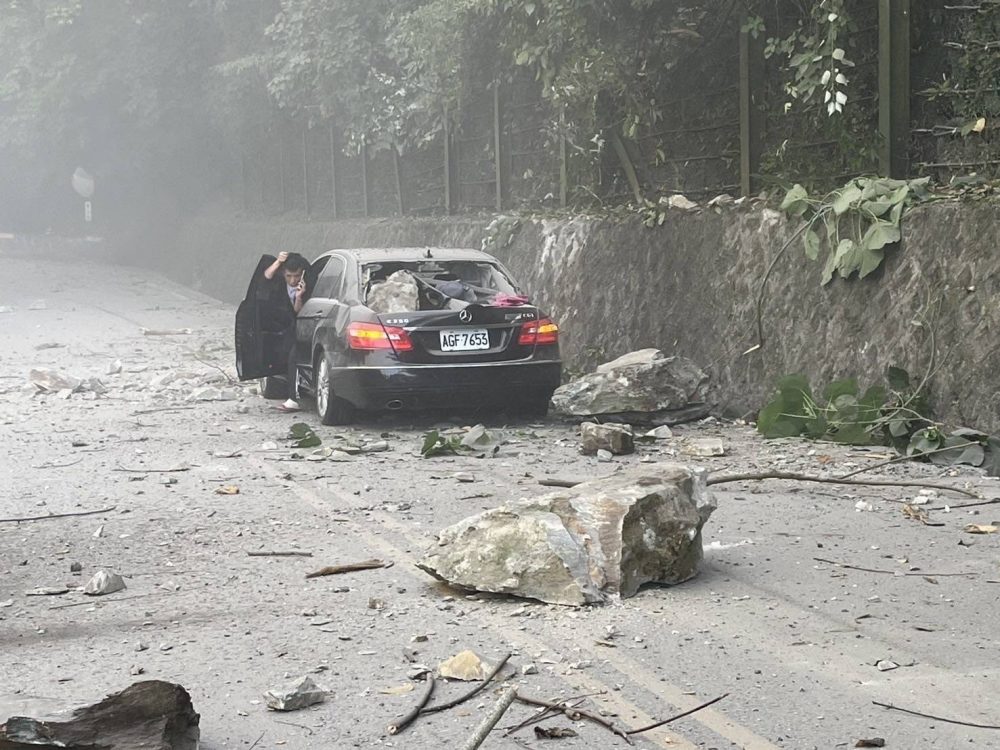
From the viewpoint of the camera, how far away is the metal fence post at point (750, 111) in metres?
14.0

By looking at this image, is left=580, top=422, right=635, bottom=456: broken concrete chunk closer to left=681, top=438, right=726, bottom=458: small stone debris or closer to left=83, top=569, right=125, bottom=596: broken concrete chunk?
left=681, top=438, right=726, bottom=458: small stone debris

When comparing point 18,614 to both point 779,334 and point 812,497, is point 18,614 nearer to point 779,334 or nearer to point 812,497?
point 812,497

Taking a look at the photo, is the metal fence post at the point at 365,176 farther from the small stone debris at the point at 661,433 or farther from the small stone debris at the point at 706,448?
the small stone debris at the point at 706,448

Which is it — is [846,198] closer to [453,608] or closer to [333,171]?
[453,608]

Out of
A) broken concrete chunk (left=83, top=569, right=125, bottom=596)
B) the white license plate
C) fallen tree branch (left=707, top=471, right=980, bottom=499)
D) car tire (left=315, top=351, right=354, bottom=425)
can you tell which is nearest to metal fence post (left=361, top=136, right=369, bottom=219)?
car tire (left=315, top=351, right=354, bottom=425)

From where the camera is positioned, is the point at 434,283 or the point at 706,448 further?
the point at 434,283

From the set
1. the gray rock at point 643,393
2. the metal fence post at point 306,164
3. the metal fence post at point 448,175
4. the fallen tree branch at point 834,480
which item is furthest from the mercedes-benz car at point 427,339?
the metal fence post at point 306,164

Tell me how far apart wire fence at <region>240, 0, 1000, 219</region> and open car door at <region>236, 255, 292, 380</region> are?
4645mm

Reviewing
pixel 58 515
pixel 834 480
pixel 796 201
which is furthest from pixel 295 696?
pixel 796 201

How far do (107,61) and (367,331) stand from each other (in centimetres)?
3049

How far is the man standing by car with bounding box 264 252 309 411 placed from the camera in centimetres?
1419

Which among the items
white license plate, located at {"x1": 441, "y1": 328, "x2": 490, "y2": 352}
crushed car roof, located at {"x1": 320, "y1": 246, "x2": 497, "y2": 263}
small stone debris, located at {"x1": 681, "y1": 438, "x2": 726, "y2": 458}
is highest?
crushed car roof, located at {"x1": 320, "y1": 246, "x2": 497, "y2": 263}

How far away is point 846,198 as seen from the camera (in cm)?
1155

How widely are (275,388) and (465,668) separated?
33.9ft
